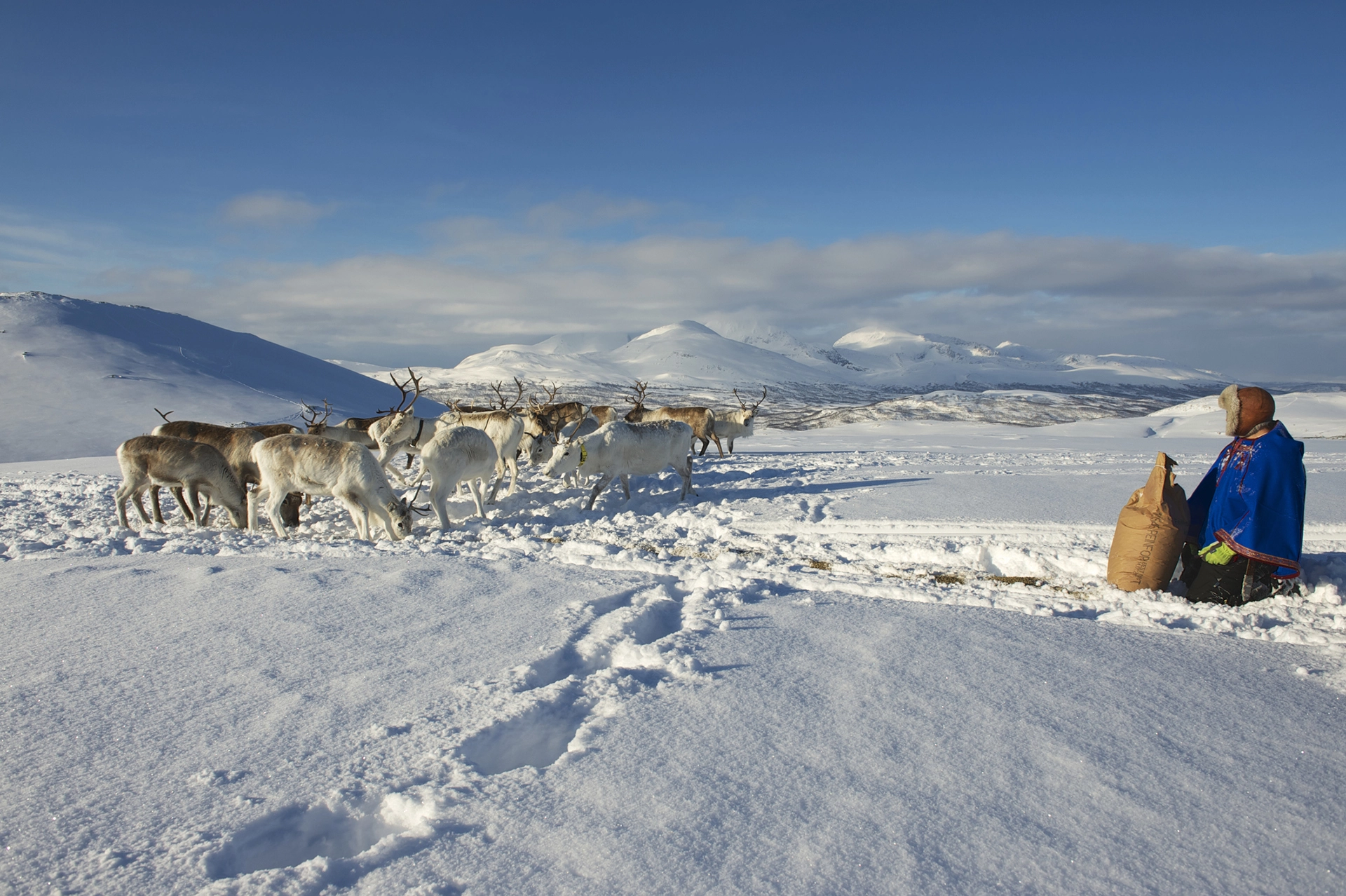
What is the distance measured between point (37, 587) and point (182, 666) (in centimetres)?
219

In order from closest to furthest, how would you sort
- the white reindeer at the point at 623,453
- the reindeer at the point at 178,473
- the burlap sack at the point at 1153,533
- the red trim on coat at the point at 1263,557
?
the red trim on coat at the point at 1263,557, the burlap sack at the point at 1153,533, the reindeer at the point at 178,473, the white reindeer at the point at 623,453

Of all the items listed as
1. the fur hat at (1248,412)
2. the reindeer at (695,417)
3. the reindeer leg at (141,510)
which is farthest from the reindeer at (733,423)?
the fur hat at (1248,412)

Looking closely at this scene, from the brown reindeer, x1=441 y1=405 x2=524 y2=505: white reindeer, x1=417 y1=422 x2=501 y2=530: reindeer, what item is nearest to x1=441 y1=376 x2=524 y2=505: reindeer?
x1=441 y1=405 x2=524 y2=505: white reindeer

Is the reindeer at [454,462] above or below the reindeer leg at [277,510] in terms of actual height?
above

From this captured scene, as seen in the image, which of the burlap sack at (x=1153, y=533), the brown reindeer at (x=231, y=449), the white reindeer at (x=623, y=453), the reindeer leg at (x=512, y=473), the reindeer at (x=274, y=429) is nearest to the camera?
the burlap sack at (x=1153, y=533)

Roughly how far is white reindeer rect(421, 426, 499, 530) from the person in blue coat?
7152 millimetres

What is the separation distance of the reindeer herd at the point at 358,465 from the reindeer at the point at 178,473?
0.04 feet

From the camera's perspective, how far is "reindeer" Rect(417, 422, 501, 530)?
8328mm

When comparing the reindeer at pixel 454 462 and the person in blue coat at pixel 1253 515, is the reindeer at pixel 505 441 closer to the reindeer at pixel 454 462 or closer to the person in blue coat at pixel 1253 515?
the reindeer at pixel 454 462

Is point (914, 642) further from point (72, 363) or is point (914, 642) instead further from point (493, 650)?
point (72, 363)

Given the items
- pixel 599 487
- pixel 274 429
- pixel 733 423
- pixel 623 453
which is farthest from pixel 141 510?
pixel 733 423

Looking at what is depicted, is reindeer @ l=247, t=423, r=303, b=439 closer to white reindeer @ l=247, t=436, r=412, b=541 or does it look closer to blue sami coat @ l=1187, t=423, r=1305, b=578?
white reindeer @ l=247, t=436, r=412, b=541

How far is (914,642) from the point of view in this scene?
156 inches

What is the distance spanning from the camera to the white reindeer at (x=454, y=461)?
8328mm
